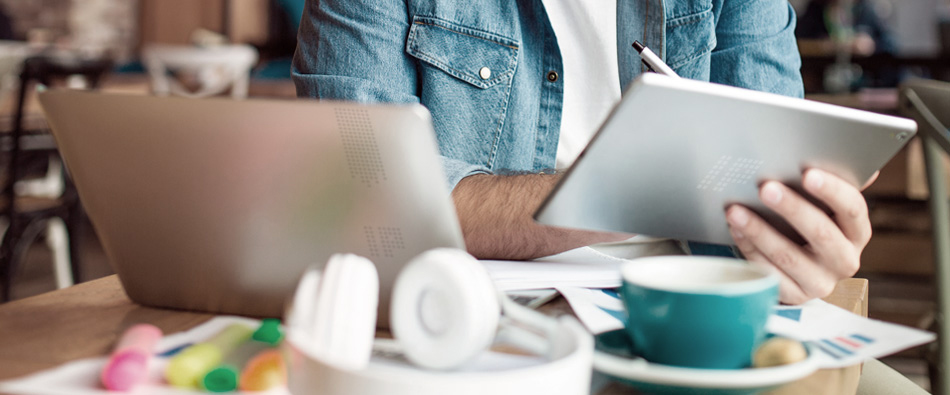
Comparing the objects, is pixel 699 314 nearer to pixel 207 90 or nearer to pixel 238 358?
pixel 238 358

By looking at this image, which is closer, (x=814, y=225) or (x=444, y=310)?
(x=444, y=310)

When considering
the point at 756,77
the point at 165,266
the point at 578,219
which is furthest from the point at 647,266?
the point at 756,77

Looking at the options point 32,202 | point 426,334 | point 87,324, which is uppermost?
point 426,334

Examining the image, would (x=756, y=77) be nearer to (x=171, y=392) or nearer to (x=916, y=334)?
(x=916, y=334)

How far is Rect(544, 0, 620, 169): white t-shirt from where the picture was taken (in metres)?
1.03

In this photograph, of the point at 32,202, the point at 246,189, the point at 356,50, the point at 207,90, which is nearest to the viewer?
the point at 246,189

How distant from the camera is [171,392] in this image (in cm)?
37

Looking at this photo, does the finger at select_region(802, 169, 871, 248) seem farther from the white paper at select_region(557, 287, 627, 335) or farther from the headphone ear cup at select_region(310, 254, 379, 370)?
the headphone ear cup at select_region(310, 254, 379, 370)

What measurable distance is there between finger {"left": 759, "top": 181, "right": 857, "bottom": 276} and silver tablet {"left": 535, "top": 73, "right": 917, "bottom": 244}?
0.04 ft

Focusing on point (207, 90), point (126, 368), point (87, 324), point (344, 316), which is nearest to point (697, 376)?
point (344, 316)

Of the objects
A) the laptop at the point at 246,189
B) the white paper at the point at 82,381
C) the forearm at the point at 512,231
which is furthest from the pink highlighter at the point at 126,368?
the forearm at the point at 512,231

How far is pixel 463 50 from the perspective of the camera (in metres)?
0.99

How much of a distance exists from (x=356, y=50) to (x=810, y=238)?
570 mm

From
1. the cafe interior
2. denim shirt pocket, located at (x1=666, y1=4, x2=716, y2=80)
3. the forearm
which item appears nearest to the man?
denim shirt pocket, located at (x1=666, y1=4, x2=716, y2=80)
